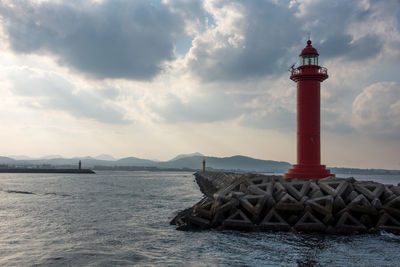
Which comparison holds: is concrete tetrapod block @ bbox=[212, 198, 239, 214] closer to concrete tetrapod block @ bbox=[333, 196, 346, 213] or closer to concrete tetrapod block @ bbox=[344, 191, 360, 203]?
concrete tetrapod block @ bbox=[333, 196, 346, 213]

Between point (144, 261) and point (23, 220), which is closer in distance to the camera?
point (144, 261)

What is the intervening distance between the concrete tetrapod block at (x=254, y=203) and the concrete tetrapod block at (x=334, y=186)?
2.47 metres

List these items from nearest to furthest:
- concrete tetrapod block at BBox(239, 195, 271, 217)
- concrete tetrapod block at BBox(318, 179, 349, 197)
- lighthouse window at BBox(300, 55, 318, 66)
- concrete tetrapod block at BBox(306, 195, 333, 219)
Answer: concrete tetrapod block at BBox(306, 195, 333, 219) < concrete tetrapod block at BBox(239, 195, 271, 217) < concrete tetrapod block at BBox(318, 179, 349, 197) < lighthouse window at BBox(300, 55, 318, 66)

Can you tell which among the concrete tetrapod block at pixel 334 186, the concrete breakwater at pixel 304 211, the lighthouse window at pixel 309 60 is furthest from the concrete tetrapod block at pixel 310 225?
the lighthouse window at pixel 309 60

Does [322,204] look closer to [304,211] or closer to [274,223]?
[304,211]

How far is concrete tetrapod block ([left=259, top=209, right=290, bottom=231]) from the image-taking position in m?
10.7

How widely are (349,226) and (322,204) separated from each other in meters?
1.05

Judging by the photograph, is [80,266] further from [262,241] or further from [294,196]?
[294,196]

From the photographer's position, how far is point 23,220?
14.4m

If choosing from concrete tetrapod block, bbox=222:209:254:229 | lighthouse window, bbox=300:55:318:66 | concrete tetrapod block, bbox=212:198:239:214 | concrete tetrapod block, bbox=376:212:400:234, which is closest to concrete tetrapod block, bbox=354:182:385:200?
concrete tetrapod block, bbox=376:212:400:234

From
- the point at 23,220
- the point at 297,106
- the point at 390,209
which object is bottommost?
the point at 23,220

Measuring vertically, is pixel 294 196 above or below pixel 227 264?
above

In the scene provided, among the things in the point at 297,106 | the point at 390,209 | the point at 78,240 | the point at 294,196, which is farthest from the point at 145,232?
the point at 297,106

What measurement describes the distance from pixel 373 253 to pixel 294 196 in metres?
3.63
